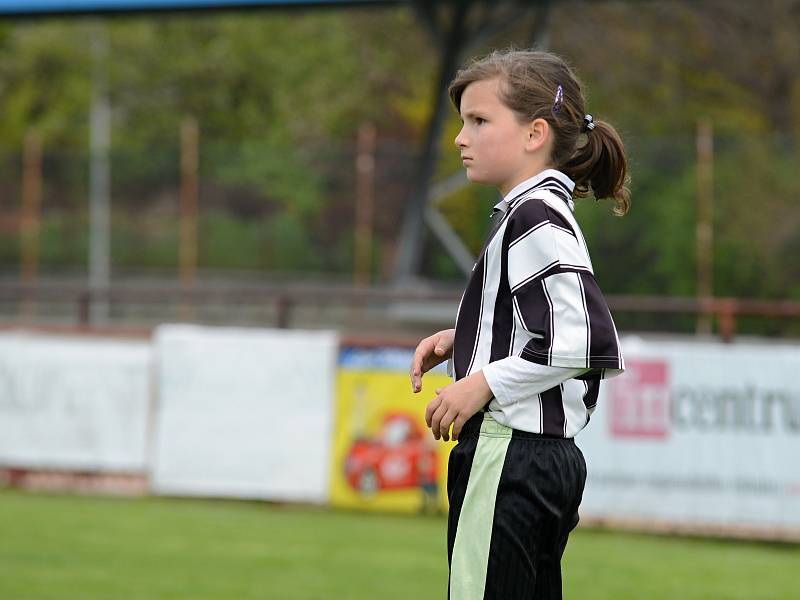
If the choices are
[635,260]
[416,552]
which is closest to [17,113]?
[635,260]

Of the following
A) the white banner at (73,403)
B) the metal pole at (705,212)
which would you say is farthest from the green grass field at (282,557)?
the metal pole at (705,212)

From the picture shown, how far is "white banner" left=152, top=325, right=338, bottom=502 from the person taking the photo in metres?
10.3

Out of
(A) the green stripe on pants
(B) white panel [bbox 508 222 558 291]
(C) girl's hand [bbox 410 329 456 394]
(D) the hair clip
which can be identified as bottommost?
(A) the green stripe on pants

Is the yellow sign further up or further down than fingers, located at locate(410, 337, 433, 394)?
further down

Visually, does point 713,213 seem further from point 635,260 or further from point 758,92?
point 758,92

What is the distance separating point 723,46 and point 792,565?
71.3 ft

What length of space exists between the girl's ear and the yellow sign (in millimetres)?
6869

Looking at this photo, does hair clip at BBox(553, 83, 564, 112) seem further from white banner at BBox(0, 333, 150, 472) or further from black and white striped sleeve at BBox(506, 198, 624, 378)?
white banner at BBox(0, 333, 150, 472)

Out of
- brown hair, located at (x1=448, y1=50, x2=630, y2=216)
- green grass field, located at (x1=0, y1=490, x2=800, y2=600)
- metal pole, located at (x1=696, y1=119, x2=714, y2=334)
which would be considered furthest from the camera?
metal pole, located at (x1=696, y1=119, x2=714, y2=334)

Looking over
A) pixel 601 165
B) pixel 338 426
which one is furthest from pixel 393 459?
pixel 601 165

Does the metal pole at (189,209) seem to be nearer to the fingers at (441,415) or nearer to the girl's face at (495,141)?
the girl's face at (495,141)

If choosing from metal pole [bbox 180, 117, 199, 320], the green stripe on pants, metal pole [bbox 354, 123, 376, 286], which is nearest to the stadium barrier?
the green stripe on pants

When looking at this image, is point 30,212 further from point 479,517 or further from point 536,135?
point 479,517

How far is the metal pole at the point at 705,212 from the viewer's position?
16422 millimetres
